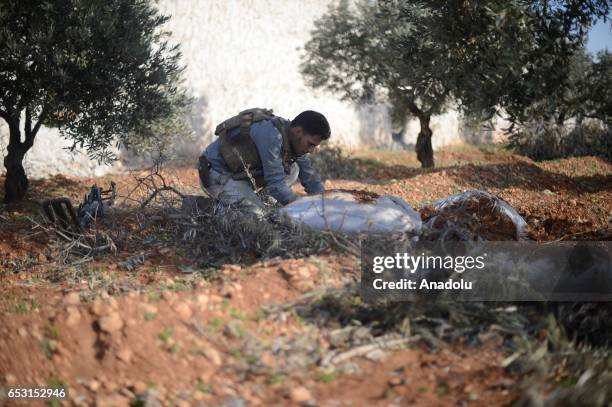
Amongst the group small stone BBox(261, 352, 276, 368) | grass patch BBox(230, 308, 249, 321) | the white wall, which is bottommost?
small stone BBox(261, 352, 276, 368)

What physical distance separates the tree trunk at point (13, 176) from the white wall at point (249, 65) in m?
5.58

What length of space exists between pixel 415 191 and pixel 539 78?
100 inches

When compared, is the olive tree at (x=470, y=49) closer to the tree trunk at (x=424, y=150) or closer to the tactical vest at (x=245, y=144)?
the tree trunk at (x=424, y=150)

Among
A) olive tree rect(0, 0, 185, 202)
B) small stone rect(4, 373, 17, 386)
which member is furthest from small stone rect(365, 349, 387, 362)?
olive tree rect(0, 0, 185, 202)

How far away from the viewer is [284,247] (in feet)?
13.7

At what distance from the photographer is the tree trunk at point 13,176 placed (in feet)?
25.5

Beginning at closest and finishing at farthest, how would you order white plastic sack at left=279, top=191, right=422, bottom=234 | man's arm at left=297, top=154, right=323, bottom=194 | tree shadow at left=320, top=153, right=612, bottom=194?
white plastic sack at left=279, top=191, right=422, bottom=234, man's arm at left=297, top=154, right=323, bottom=194, tree shadow at left=320, top=153, right=612, bottom=194

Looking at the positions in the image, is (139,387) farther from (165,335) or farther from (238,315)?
(238,315)

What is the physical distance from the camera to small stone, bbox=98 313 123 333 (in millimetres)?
2768

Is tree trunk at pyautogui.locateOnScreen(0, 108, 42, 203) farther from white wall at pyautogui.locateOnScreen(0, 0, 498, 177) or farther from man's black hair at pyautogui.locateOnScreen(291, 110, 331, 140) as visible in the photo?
white wall at pyautogui.locateOnScreen(0, 0, 498, 177)

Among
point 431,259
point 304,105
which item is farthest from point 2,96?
point 304,105

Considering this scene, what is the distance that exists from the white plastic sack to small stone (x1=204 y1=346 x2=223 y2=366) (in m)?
1.52

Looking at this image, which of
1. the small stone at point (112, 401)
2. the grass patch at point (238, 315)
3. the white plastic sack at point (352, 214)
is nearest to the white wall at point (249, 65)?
the white plastic sack at point (352, 214)

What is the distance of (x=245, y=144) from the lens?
5.15 m
